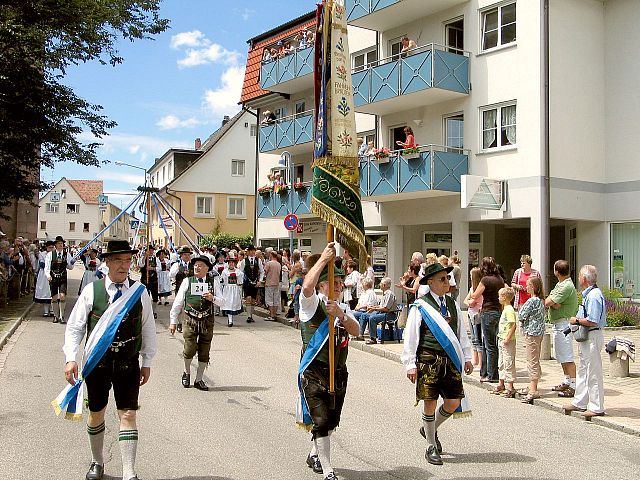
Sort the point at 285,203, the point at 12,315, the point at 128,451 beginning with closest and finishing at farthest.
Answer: the point at 128,451, the point at 12,315, the point at 285,203

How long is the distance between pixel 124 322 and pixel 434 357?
2787 millimetres

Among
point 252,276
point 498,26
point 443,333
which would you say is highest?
point 498,26

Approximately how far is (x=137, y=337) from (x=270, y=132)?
2738cm

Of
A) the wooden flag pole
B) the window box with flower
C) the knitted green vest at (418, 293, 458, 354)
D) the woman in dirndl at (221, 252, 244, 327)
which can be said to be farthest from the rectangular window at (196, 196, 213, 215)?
the wooden flag pole

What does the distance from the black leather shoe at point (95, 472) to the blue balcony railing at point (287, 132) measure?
24.1 meters

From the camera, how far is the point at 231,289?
1883 centimetres

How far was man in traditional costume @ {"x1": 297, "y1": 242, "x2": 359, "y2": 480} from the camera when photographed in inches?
224

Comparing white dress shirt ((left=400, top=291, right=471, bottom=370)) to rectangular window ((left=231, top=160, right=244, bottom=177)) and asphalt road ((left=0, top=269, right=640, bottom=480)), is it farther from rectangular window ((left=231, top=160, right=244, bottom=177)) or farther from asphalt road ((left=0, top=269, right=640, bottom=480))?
rectangular window ((left=231, top=160, right=244, bottom=177))

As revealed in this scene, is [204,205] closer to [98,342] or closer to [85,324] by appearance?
[85,324]

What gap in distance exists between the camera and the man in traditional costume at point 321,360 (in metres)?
5.69

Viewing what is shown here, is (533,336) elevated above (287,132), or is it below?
below

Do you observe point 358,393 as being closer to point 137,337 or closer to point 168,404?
point 168,404

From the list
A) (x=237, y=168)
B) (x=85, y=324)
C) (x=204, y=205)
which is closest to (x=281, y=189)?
(x=204, y=205)

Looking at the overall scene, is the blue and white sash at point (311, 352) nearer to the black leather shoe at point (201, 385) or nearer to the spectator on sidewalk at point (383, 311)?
the black leather shoe at point (201, 385)
